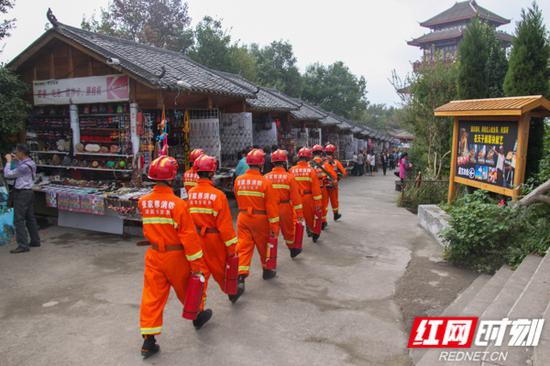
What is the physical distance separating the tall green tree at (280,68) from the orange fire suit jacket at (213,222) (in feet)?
111

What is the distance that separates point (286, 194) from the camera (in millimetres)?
6961

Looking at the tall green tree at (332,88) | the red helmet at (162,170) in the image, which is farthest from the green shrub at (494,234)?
the tall green tree at (332,88)

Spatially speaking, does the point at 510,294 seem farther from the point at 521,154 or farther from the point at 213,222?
the point at 213,222

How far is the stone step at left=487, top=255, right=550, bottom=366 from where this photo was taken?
3396 millimetres

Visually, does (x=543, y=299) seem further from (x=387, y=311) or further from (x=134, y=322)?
(x=134, y=322)

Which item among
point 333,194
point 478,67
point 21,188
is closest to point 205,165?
point 21,188

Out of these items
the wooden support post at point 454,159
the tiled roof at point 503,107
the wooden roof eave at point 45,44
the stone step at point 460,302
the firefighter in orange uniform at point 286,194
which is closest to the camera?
the stone step at point 460,302

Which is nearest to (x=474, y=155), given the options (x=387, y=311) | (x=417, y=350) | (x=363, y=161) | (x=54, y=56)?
(x=387, y=311)

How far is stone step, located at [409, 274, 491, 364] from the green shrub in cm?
43

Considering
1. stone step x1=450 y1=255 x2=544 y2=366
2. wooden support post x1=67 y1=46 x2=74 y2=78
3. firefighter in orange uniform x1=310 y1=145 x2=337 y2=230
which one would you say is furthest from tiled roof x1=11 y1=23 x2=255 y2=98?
stone step x1=450 y1=255 x2=544 y2=366

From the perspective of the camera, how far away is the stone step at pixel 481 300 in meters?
3.69

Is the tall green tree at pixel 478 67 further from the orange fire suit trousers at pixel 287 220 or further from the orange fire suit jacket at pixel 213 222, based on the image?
the orange fire suit jacket at pixel 213 222

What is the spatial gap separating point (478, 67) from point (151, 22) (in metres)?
25.6

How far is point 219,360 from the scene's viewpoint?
4031 mm
